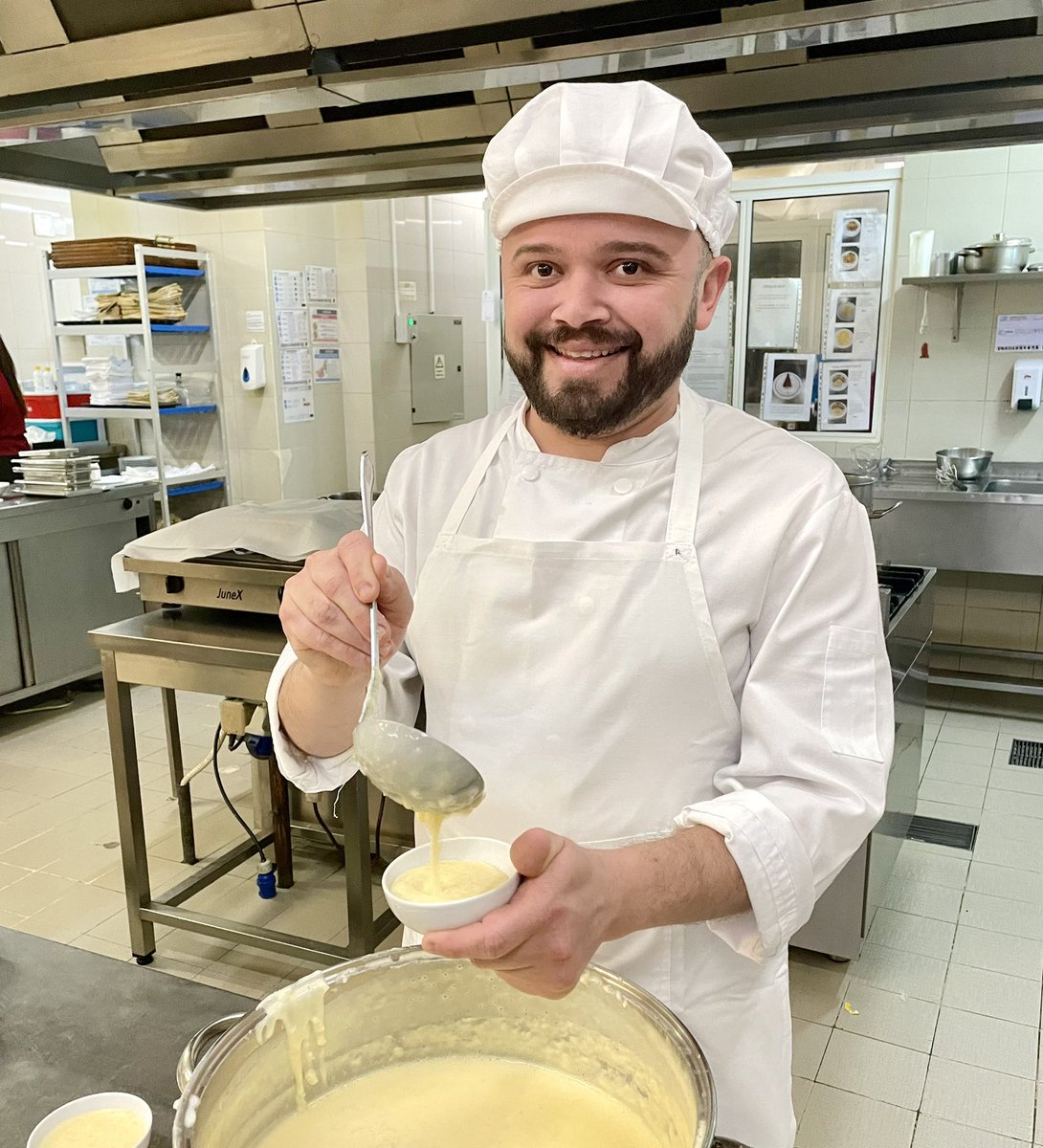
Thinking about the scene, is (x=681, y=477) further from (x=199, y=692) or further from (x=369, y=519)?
(x=199, y=692)

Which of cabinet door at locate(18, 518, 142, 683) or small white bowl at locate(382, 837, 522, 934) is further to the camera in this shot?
cabinet door at locate(18, 518, 142, 683)

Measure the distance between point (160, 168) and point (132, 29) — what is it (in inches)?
23.8

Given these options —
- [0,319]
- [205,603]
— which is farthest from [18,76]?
[0,319]

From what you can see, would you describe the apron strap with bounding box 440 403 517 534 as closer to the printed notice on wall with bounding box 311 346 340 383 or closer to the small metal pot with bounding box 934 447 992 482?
the small metal pot with bounding box 934 447 992 482

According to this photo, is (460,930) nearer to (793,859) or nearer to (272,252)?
(793,859)

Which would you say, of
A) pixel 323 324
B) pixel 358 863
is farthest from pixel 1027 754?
pixel 323 324

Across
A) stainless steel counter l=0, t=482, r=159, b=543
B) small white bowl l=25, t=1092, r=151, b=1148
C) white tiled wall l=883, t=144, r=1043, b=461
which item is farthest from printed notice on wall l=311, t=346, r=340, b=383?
small white bowl l=25, t=1092, r=151, b=1148

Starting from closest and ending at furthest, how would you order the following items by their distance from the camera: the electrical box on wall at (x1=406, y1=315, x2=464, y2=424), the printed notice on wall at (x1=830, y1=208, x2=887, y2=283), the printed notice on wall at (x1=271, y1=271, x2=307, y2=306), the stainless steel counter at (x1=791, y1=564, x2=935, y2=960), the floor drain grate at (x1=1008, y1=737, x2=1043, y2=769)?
the stainless steel counter at (x1=791, y1=564, x2=935, y2=960) → the floor drain grate at (x1=1008, y1=737, x2=1043, y2=769) → the printed notice on wall at (x1=830, y1=208, x2=887, y2=283) → the printed notice on wall at (x1=271, y1=271, x2=307, y2=306) → the electrical box on wall at (x1=406, y1=315, x2=464, y2=424)

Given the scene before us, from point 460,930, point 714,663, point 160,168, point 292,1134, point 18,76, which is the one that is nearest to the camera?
point 460,930

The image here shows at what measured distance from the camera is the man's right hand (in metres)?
Result: 1.04

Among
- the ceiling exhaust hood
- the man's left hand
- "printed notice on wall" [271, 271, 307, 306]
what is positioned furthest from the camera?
"printed notice on wall" [271, 271, 307, 306]

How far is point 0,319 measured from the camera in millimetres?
5336

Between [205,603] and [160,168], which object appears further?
[205,603]

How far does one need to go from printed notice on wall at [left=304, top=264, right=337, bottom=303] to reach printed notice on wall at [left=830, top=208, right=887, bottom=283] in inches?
105
